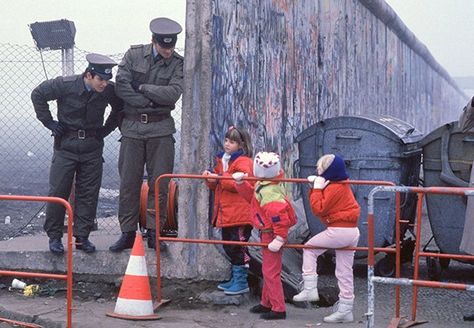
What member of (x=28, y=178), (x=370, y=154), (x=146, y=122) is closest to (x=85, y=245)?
(x=146, y=122)

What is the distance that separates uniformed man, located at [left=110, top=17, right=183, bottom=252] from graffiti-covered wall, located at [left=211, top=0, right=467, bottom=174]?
406 mm

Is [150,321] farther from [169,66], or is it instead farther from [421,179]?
[421,179]

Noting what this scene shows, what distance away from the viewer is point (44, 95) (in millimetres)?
9125

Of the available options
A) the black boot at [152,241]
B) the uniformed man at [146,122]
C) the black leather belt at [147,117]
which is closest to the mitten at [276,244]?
the black boot at [152,241]

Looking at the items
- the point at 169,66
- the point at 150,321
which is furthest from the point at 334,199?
the point at 169,66

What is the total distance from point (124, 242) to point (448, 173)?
3.09m

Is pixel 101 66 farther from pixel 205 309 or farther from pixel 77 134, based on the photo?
pixel 205 309

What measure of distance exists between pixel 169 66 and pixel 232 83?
2.26ft

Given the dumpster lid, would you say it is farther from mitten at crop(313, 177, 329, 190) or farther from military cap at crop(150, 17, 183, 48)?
mitten at crop(313, 177, 329, 190)

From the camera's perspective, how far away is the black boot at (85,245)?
9156 mm

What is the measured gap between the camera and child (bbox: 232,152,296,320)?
7.67m

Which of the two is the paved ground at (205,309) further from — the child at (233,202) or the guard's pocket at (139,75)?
the guard's pocket at (139,75)

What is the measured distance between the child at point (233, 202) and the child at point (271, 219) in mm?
235

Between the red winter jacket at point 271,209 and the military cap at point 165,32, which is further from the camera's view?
the military cap at point 165,32
